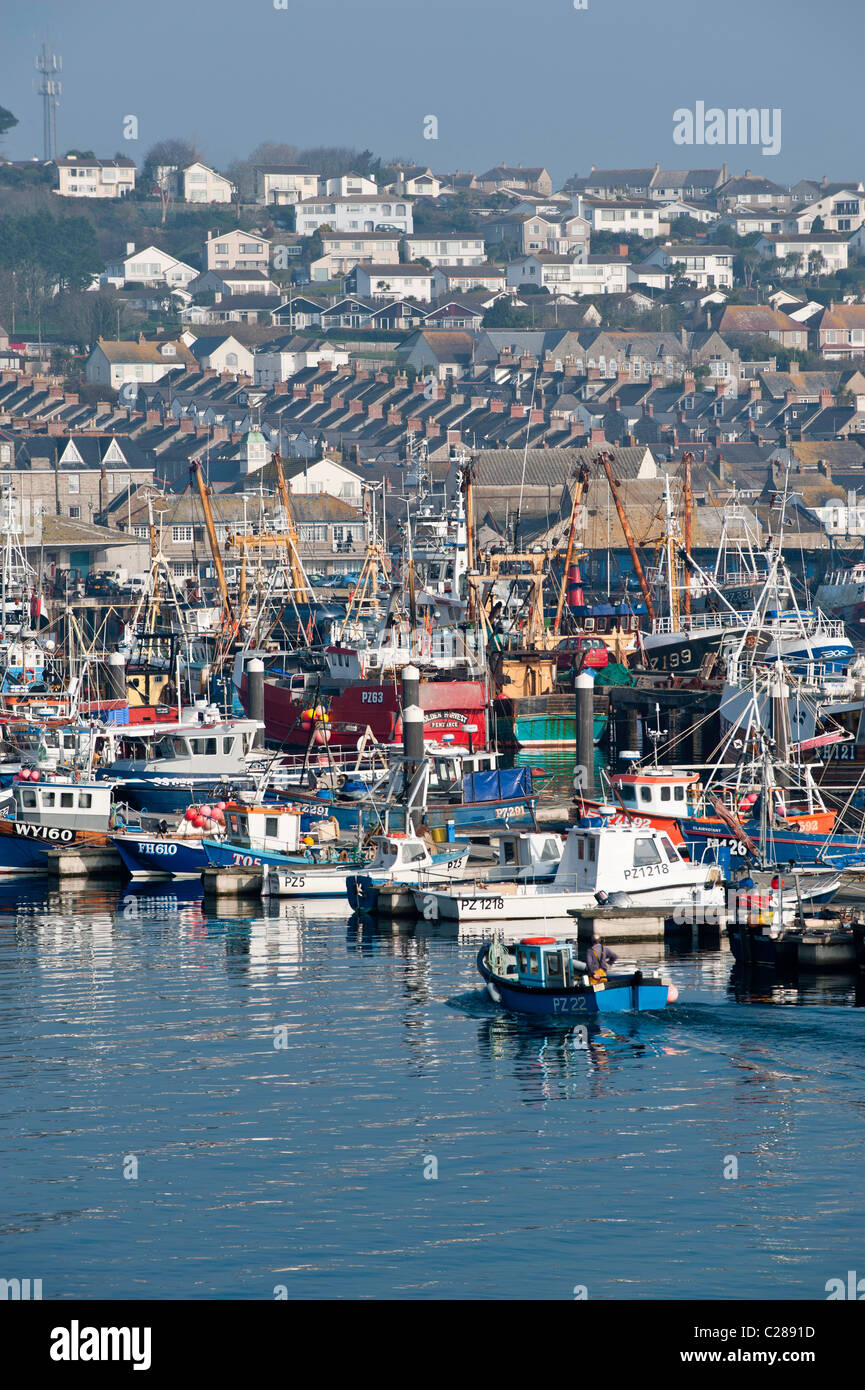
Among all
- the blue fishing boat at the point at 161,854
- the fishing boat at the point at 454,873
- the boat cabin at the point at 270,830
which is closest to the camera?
the fishing boat at the point at 454,873

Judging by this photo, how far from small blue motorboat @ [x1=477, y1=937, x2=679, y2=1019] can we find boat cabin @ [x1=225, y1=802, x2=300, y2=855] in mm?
14047

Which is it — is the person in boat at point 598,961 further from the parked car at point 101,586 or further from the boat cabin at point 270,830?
the parked car at point 101,586

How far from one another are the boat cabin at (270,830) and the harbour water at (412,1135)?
862cm

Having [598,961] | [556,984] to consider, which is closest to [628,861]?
[556,984]

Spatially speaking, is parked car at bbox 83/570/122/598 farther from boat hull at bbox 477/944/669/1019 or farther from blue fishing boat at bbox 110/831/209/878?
boat hull at bbox 477/944/669/1019

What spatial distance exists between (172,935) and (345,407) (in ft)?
440

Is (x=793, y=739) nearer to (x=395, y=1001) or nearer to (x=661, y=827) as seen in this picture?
(x=661, y=827)

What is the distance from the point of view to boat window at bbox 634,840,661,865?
45.6 meters

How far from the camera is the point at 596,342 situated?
199m

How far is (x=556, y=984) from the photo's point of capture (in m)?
38.3

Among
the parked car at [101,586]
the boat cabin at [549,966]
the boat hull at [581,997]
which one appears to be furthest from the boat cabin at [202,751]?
the parked car at [101,586]

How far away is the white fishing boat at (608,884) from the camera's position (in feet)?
149

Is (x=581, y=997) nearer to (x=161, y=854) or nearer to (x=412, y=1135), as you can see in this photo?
(x=412, y=1135)

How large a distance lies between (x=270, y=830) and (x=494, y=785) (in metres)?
8.85
